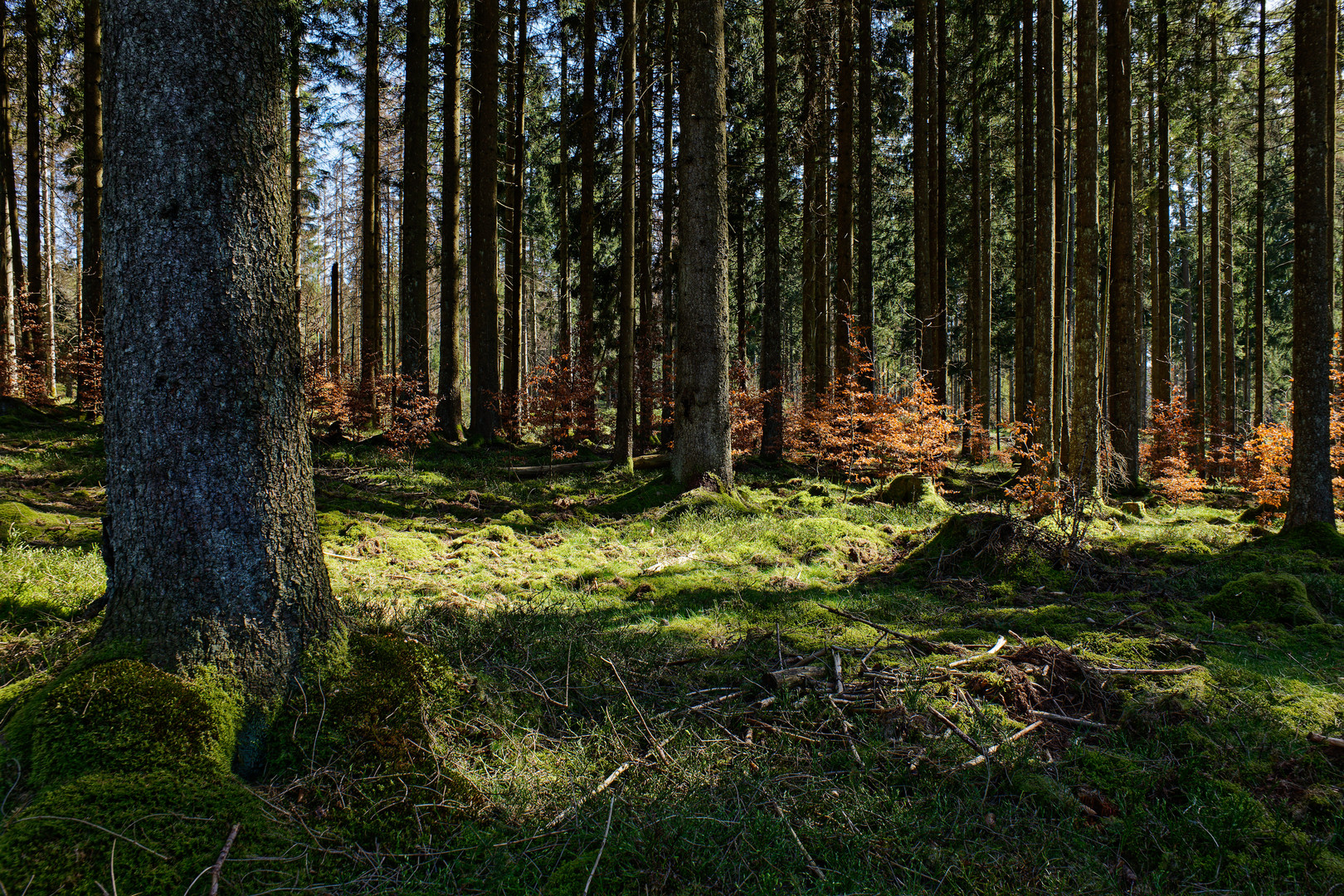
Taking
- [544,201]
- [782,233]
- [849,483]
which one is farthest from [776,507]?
[544,201]

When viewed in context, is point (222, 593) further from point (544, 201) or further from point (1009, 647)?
point (544, 201)

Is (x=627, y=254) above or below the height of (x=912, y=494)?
above

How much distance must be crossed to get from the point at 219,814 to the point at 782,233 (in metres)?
24.0

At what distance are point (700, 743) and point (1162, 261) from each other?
66.9ft

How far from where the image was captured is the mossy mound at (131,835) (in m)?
1.85

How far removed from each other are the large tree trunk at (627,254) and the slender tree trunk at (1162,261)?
12613 millimetres

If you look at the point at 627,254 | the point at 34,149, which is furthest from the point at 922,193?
the point at 34,149

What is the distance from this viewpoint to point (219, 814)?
2.15 metres

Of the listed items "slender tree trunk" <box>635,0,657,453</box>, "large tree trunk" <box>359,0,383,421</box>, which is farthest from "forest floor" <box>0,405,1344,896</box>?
"large tree trunk" <box>359,0,383,421</box>

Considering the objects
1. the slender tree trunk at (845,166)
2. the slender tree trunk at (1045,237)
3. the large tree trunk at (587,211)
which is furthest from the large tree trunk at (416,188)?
the slender tree trunk at (1045,237)

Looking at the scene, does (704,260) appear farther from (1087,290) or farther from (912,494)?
(1087,290)

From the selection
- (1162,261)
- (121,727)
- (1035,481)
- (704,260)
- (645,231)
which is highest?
(645,231)

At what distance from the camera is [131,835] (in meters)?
1.99

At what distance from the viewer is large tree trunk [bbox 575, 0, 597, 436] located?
12.3 metres
